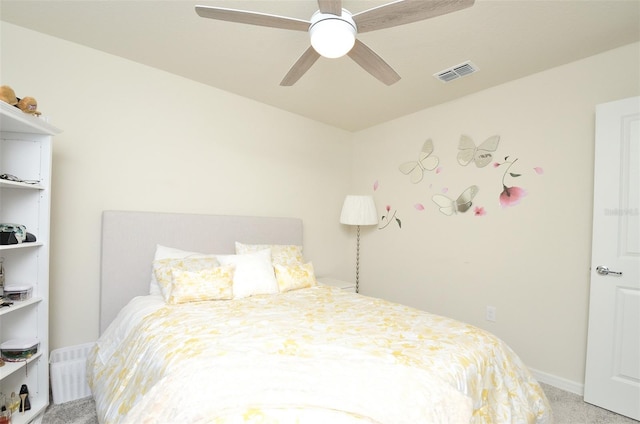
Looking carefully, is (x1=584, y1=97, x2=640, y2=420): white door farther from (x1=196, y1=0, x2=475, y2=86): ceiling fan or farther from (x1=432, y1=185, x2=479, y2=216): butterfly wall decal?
(x1=196, y1=0, x2=475, y2=86): ceiling fan

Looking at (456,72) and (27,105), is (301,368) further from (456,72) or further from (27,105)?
(456,72)

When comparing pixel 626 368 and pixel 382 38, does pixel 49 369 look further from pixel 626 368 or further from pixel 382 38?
pixel 626 368

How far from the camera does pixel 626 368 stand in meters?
1.92

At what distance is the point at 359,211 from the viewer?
342 centimetres

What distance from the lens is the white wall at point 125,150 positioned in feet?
6.86

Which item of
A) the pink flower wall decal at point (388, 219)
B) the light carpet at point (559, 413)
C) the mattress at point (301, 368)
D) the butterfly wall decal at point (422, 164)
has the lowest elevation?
the light carpet at point (559, 413)

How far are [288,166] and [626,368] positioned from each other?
10.4 ft

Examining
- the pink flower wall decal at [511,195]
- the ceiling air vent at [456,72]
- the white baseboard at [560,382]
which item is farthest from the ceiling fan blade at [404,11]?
the white baseboard at [560,382]

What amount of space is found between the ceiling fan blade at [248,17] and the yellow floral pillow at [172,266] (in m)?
1.61

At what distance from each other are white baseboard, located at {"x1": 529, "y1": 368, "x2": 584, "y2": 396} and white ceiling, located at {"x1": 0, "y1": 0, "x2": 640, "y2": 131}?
2298 millimetres

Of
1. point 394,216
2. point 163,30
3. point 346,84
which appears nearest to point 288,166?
point 346,84

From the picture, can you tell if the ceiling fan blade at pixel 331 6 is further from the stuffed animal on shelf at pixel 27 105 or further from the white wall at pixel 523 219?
the white wall at pixel 523 219

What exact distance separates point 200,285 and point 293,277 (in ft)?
2.49

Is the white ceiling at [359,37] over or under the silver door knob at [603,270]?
over
